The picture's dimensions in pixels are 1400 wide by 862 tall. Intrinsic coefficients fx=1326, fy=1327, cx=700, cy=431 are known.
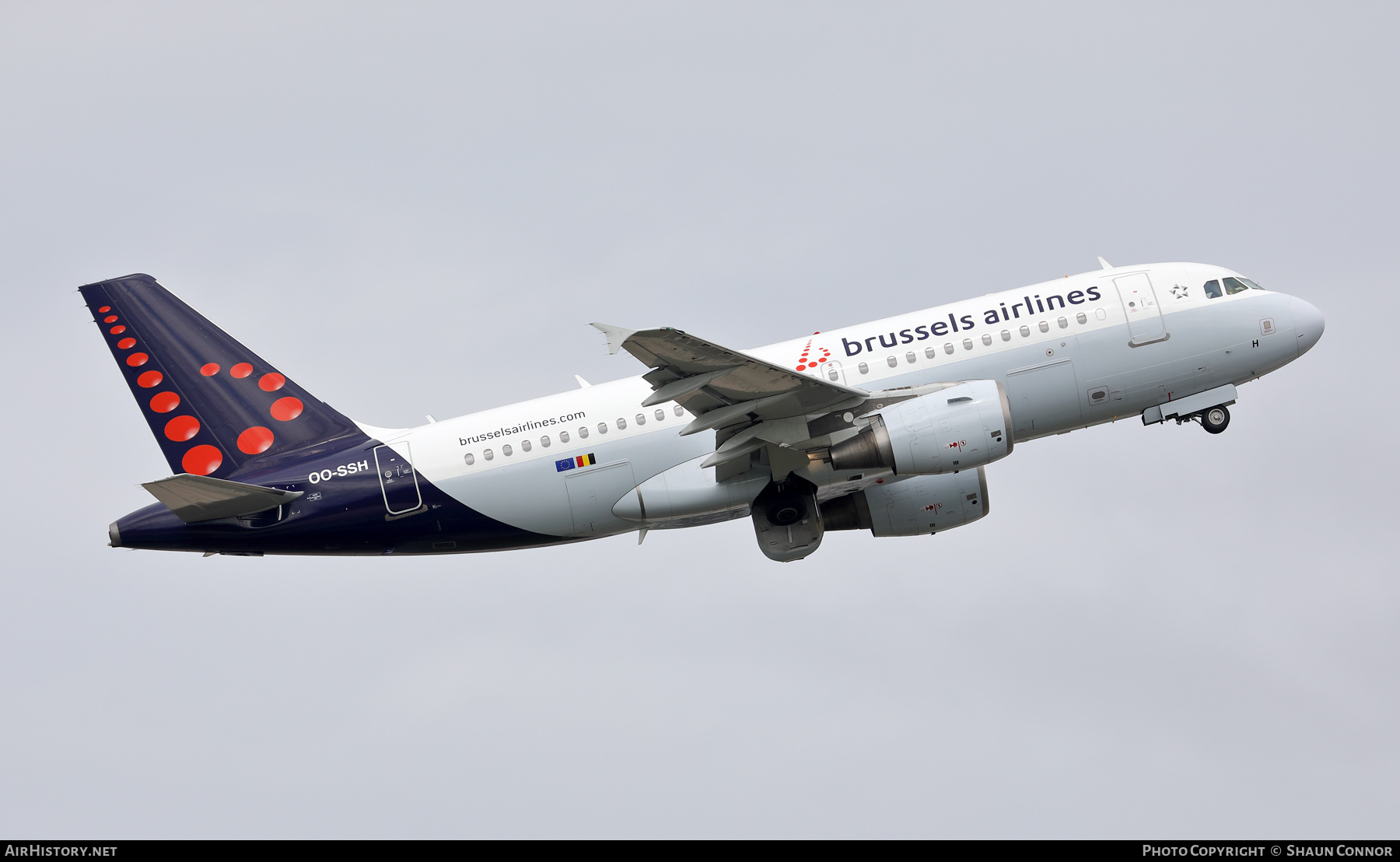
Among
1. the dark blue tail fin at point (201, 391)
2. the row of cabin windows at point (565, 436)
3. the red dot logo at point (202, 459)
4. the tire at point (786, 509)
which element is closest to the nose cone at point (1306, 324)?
the tire at point (786, 509)

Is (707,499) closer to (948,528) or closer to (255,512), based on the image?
(948,528)

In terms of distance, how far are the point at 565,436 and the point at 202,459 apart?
10291 mm

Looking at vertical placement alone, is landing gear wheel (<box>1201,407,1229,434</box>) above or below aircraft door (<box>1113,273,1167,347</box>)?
below

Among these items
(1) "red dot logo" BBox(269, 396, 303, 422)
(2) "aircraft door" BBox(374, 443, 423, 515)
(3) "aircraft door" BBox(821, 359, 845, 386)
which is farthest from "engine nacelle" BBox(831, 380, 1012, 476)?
(1) "red dot logo" BBox(269, 396, 303, 422)

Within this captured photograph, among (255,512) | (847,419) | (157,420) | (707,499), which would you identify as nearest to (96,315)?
(157,420)

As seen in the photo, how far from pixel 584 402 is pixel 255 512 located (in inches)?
358

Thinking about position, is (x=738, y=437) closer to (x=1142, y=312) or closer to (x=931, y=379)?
(x=931, y=379)

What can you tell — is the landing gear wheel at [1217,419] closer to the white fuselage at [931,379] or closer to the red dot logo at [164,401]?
the white fuselage at [931,379]

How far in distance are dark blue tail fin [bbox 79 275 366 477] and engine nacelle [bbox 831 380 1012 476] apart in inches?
562

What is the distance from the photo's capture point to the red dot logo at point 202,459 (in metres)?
36.6

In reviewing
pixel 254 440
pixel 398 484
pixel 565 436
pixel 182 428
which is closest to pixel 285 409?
pixel 254 440

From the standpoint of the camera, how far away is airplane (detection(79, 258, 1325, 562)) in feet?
113

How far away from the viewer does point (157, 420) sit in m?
37.0

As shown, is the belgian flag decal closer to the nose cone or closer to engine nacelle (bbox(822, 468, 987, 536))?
engine nacelle (bbox(822, 468, 987, 536))
